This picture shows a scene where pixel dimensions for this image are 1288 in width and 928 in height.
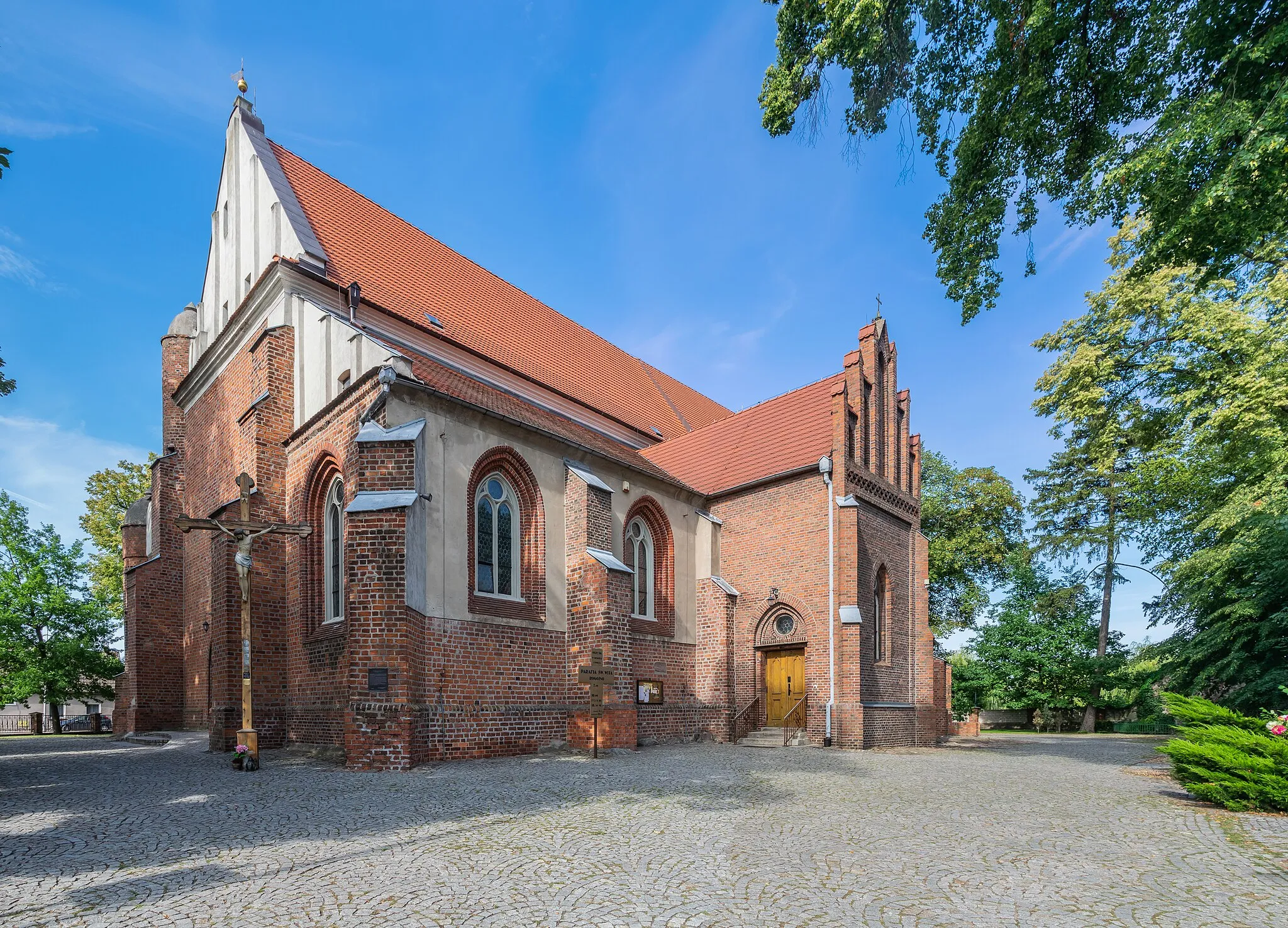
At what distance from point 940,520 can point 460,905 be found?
30175 mm

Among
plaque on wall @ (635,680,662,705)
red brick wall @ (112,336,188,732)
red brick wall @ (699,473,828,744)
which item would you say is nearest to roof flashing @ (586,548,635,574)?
plaque on wall @ (635,680,662,705)

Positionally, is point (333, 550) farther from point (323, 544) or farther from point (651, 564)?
point (651, 564)

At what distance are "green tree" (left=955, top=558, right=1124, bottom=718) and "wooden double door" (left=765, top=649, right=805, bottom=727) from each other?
15221 mm

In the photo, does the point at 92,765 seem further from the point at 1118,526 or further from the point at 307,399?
the point at 1118,526

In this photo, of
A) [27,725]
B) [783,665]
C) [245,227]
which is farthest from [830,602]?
[27,725]

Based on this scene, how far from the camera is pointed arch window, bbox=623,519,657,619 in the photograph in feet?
56.0

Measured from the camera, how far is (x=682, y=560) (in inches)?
720

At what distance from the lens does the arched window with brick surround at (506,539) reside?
→ 1323 centimetres

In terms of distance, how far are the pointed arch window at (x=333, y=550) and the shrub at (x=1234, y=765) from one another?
12.3 m

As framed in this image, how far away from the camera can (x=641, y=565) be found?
1747 centimetres

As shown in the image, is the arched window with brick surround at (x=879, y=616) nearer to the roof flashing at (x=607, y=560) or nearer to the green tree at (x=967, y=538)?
the roof flashing at (x=607, y=560)

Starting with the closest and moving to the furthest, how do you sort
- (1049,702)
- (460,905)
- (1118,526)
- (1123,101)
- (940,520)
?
(460,905), (1123,101), (1118,526), (1049,702), (940,520)

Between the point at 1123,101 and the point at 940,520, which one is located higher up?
the point at 1123,101

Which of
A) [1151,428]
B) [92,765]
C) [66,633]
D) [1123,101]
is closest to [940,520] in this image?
[1151,428]
